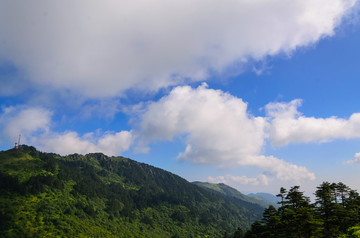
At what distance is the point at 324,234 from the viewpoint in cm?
4422

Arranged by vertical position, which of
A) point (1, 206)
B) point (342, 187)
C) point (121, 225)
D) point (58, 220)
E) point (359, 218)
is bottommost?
point (121, 225)

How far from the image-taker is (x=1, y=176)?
6019 inches

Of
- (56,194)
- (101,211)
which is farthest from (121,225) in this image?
(56,194)

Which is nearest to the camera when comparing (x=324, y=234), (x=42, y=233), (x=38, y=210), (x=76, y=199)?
(x=324, y=234)

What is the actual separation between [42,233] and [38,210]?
24.5m

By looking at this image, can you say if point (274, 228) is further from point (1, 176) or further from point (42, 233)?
point (1, 176)

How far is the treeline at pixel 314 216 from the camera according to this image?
40812mm

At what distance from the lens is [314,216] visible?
45.4m

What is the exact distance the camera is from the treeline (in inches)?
1607

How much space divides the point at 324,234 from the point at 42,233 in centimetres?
14285

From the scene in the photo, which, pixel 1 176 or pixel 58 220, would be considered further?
pixel 1 176

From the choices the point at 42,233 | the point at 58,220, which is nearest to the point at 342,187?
the point at 42,233

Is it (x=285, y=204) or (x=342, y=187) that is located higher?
(x=342, y=187)

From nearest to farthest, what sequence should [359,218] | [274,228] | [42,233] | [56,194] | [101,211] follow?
[359,218], [274,228], [42,233], [56,194], [101,211]
